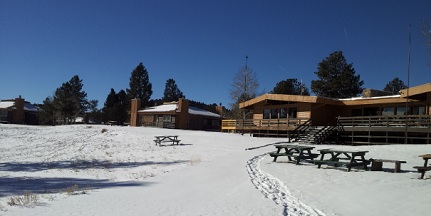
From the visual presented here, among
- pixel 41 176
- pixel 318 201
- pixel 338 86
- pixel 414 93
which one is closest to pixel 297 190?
pixel 318 201

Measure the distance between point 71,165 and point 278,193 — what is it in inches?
518

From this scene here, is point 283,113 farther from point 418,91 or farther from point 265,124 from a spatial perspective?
point 418,91

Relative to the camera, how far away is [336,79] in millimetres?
53062

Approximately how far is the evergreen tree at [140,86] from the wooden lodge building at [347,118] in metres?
39.0

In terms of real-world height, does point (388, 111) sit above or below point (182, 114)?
above

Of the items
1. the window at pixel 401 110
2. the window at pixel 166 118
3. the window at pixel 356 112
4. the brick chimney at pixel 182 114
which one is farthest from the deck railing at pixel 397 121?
the window at pixel 166 118

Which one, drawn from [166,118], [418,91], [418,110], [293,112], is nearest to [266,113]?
[293,112]

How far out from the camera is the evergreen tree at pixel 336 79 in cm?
5273

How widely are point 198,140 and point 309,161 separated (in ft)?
49.8

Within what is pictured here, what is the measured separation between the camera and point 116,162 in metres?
19.1

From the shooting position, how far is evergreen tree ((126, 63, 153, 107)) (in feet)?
243

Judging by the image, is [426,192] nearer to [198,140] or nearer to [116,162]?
[116,162]

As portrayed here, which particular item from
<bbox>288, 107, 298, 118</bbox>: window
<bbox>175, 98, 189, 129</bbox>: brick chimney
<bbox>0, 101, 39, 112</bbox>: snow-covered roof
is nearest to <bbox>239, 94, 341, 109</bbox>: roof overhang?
<bbox>288, 107, 298, 118</bbox>: window

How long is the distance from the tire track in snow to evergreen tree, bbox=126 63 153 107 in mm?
63958
